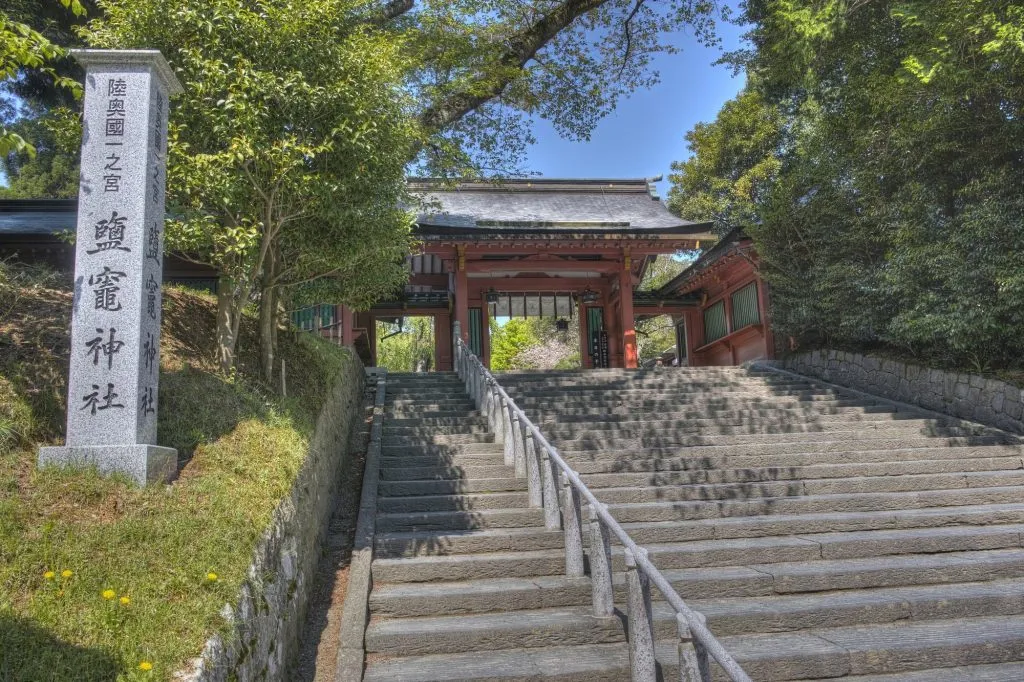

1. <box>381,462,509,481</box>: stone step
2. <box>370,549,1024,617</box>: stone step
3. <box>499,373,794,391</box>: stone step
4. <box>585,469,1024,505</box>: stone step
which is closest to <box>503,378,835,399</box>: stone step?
<box>499,373,794,391</box>: stone step

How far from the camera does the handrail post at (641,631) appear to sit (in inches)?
140

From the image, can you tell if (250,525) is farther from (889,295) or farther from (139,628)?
(889,295)

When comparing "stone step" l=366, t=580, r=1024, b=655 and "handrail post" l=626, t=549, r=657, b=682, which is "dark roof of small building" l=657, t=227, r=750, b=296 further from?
"handrail post" l=626, t=549, r=657, b=682

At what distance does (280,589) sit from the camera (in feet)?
13.3

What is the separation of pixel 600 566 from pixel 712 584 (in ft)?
3.09

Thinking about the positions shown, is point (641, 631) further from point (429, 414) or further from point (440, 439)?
point (429, 414)

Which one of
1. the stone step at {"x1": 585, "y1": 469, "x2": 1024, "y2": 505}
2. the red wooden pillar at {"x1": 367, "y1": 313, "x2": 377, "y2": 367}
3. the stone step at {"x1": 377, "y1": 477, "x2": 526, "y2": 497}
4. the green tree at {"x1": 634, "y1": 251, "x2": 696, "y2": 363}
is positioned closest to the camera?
the stone step at {"x1": 585, "y1": 469, "x2": 1024, "y2": 505}

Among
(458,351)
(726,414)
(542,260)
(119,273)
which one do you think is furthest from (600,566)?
(542,260)

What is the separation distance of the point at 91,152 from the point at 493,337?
29.0m

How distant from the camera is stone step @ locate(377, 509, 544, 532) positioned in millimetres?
5789

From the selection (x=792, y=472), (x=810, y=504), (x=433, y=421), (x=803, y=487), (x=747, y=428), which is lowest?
(x=810, y=504)

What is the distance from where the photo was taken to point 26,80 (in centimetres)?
1130

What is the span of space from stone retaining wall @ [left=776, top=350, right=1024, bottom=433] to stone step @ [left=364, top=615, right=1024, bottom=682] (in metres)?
5.41

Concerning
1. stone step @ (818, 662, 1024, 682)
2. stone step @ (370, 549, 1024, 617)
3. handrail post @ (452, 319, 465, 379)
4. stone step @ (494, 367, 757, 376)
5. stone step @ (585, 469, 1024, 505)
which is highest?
handrail post @ (452, 319, 465, 379)
